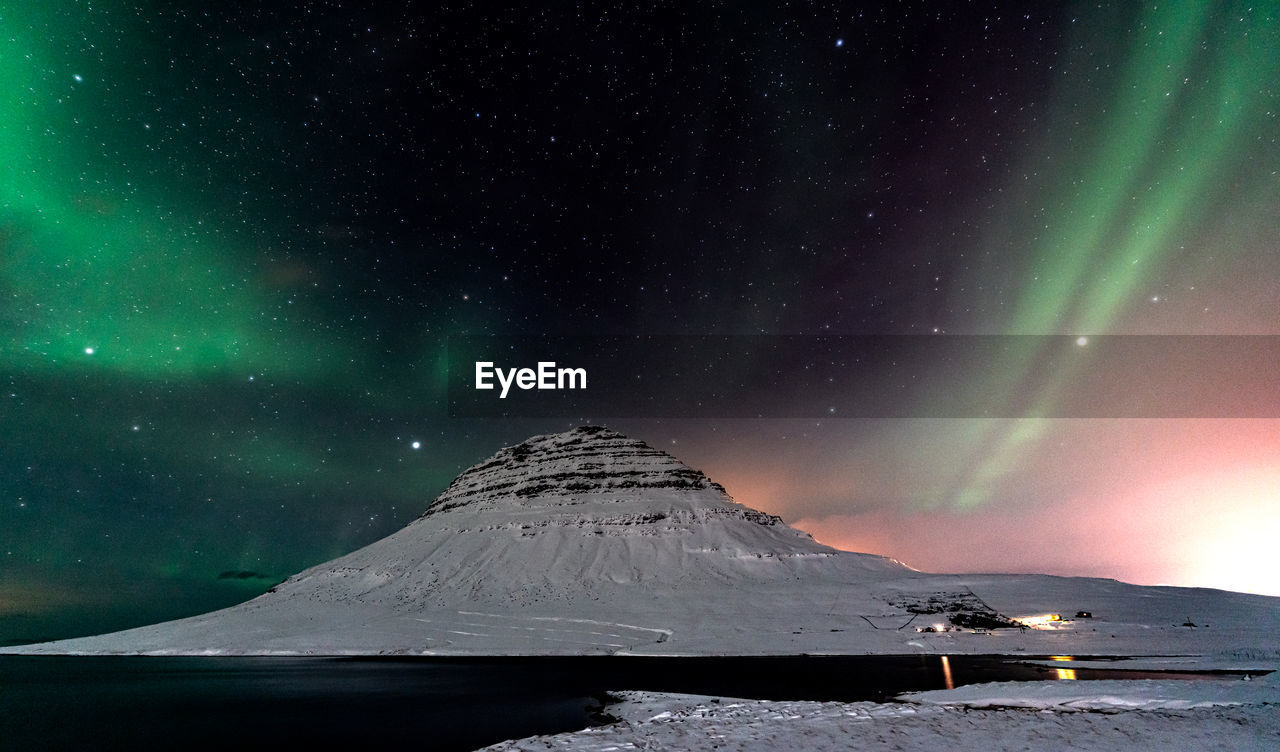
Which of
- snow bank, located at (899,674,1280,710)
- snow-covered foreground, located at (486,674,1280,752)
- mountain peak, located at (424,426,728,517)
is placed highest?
mountain peak, located at (424,426,728,517)

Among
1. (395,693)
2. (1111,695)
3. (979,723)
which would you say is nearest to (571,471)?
(395,693)

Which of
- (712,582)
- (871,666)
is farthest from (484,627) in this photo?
(871,666)

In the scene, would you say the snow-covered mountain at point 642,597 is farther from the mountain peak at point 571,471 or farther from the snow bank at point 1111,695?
the snow bank at point 1111,695

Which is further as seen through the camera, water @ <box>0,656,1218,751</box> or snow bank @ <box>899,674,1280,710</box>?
water @ <box>0,656,1218,751</box>

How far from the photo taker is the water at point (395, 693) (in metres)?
24.4

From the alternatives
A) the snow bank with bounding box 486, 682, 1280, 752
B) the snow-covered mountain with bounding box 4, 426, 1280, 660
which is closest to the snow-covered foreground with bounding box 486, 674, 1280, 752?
the snow bank with bounding box 486, 682, 1280, 752

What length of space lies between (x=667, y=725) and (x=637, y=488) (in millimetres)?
138185

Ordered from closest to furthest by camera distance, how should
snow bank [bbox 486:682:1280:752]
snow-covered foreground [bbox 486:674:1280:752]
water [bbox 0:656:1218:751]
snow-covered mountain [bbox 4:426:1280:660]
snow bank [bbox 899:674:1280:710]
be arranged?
snow bank [bbox 486:682:1280:752], snow-covered foreground [bbox 486:674:1280:752], snow bank [bbox 899:674:1280:710], water [bbox 0:656:1218:751], snow-covered mountain [bbox 4:426:1280:660]

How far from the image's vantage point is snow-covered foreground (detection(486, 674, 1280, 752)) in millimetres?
16938

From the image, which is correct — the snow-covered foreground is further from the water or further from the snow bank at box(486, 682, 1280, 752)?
the water

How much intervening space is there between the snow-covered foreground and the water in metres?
4.31

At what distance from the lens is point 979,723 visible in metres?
19.0

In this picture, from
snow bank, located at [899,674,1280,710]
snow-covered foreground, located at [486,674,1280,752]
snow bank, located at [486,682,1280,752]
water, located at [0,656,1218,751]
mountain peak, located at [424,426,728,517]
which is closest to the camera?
snow bank, located at [486,682,1280,752]

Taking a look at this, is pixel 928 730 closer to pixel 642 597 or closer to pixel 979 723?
pixel 979 723
